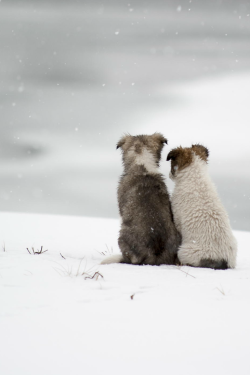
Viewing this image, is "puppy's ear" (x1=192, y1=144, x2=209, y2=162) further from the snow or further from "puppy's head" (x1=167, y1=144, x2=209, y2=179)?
the snow

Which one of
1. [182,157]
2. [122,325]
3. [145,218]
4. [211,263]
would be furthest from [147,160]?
[122,325]

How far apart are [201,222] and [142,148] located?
1.73 meters

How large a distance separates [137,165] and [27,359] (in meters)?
4.03

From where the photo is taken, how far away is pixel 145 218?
4.89 meters

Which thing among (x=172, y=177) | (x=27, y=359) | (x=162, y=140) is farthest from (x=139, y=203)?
(x=27, y=359)

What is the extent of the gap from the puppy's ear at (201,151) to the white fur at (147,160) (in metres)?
0.76

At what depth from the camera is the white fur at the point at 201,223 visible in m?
4.79

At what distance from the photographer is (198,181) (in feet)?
17.2

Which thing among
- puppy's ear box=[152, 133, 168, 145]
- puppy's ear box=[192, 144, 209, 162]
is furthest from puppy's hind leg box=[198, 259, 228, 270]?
puppy's ear box=[152, 133, 168, 145]

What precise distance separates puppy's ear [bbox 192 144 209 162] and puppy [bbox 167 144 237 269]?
0.86 ft

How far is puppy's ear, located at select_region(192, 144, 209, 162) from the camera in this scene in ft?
18.6

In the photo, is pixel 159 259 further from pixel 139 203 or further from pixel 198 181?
pixel 198 181

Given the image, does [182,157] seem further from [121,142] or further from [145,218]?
[145,218]

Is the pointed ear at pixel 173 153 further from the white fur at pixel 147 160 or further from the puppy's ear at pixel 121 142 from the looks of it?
the puppy's ear at pixel 121 142
